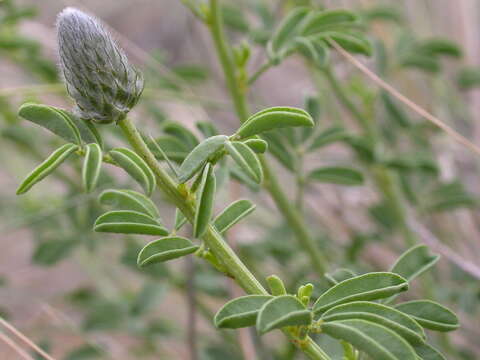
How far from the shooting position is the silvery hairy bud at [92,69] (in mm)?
774

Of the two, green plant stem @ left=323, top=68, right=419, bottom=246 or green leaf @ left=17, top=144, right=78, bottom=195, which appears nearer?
green leaf @ left=17, top=144, right=78, bottom=195

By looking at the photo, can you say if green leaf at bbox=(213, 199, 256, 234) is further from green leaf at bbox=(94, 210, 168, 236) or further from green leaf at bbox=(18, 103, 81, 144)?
green leaf at bbox=(18, 103, 81, 144)

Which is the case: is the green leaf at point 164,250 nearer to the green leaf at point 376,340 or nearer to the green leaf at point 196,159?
the green leaf at point 196,159

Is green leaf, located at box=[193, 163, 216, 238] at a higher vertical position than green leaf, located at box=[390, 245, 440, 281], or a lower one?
higher

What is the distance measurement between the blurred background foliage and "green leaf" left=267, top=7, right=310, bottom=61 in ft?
0.19

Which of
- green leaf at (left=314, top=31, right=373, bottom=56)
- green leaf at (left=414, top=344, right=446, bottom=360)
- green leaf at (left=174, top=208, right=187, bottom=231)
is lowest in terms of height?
green leaf at (left=414, top=344, right=446, bottom=360)

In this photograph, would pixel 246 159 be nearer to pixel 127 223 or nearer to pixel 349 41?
pixel 127 223

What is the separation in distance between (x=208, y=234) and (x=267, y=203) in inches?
55.1

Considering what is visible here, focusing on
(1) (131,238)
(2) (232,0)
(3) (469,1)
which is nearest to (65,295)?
(1) (131,238)

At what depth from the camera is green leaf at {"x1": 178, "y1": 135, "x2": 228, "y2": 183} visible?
0.76m

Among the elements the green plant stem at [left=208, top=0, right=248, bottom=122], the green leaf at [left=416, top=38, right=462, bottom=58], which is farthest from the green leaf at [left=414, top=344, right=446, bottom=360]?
the green leaf at [left=416, top=38, right=462, bottom=58]

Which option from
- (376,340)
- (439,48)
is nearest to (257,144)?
(376,340)

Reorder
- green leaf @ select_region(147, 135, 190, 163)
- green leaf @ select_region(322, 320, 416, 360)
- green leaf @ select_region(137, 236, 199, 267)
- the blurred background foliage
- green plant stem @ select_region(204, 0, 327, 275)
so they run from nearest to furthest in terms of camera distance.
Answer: green leaf @ select_region(322, 320, 416, 360)
green leaf @ select_region(137, 236, 199, 267)
green leaf @ select_region(147, 135, 190, 163)
green plant stem @ select_region(204, 0, 327, 275)
the blurred background foliage

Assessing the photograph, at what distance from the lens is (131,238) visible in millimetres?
1956
